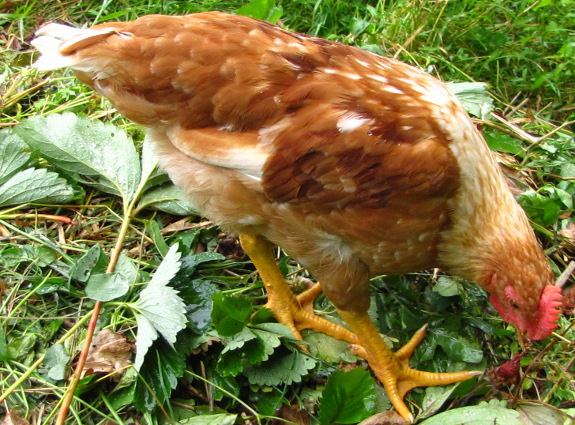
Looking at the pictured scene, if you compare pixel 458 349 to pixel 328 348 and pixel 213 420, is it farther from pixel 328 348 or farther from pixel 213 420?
pixel 213 420

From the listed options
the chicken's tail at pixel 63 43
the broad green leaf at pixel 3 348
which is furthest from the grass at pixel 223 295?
the chicken's tail at pixel 63 43

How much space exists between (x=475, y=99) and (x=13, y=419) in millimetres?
2539

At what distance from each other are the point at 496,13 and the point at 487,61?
496mm

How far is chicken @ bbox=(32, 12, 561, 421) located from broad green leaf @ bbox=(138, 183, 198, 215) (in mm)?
575

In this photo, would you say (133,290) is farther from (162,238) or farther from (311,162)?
(311,162)

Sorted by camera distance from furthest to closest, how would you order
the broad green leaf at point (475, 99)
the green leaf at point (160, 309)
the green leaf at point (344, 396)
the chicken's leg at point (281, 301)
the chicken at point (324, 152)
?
1. the broad green leaf at point (475, 99)
2. the chicken's leg at point (281, 301)
3. the green leaf at point (160, 309)
4. the green leaf at point (344, 396)
5. the chicken at point (324, 152)

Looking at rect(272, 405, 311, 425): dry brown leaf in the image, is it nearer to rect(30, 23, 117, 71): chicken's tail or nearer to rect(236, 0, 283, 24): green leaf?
rect(30, 23, 117, 71): chicken's tail

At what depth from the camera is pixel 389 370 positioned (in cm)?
225

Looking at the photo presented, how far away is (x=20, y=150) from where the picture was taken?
271cm

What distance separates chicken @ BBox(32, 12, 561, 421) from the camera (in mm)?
1890

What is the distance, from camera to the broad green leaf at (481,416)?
191cm

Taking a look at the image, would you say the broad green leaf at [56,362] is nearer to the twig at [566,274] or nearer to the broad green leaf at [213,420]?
the broad green leaf at [213,420]

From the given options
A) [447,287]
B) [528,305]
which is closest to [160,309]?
[447,287]

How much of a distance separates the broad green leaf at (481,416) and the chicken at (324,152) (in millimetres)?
163
